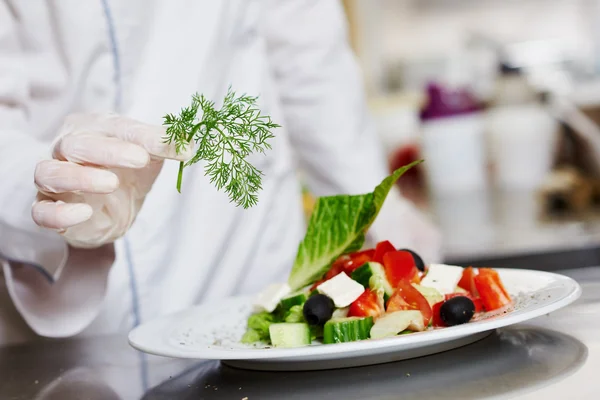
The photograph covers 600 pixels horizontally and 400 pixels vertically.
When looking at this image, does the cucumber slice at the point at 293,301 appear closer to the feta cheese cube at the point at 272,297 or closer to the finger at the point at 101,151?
the feta cheese cube at the point at 272,297

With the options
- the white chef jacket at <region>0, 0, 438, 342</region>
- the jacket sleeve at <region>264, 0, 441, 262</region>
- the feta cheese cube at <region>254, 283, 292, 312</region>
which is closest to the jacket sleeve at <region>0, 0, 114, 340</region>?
the white chef jacket at <region>0, 0, 438, 342</region>

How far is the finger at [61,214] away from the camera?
0.84m

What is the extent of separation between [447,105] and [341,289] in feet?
4.98

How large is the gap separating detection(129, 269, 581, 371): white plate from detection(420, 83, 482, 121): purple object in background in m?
1.33

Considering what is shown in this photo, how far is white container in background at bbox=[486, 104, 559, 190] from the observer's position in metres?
2.22

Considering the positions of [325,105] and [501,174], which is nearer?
[325,105]

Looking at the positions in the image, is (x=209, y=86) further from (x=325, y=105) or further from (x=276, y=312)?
(x=276, y=312)

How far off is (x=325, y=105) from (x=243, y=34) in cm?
28

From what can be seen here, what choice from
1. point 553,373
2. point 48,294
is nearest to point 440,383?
point 553,373

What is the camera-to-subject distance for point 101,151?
816mm

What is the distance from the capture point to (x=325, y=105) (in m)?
1.72

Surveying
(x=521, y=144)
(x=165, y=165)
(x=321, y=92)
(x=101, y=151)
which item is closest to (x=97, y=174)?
(x=101, y=151)

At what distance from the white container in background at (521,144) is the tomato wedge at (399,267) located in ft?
4.88

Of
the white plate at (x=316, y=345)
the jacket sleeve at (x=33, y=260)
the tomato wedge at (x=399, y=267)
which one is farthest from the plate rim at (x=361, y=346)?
the jacket sleeve at (x=33, y=260)
